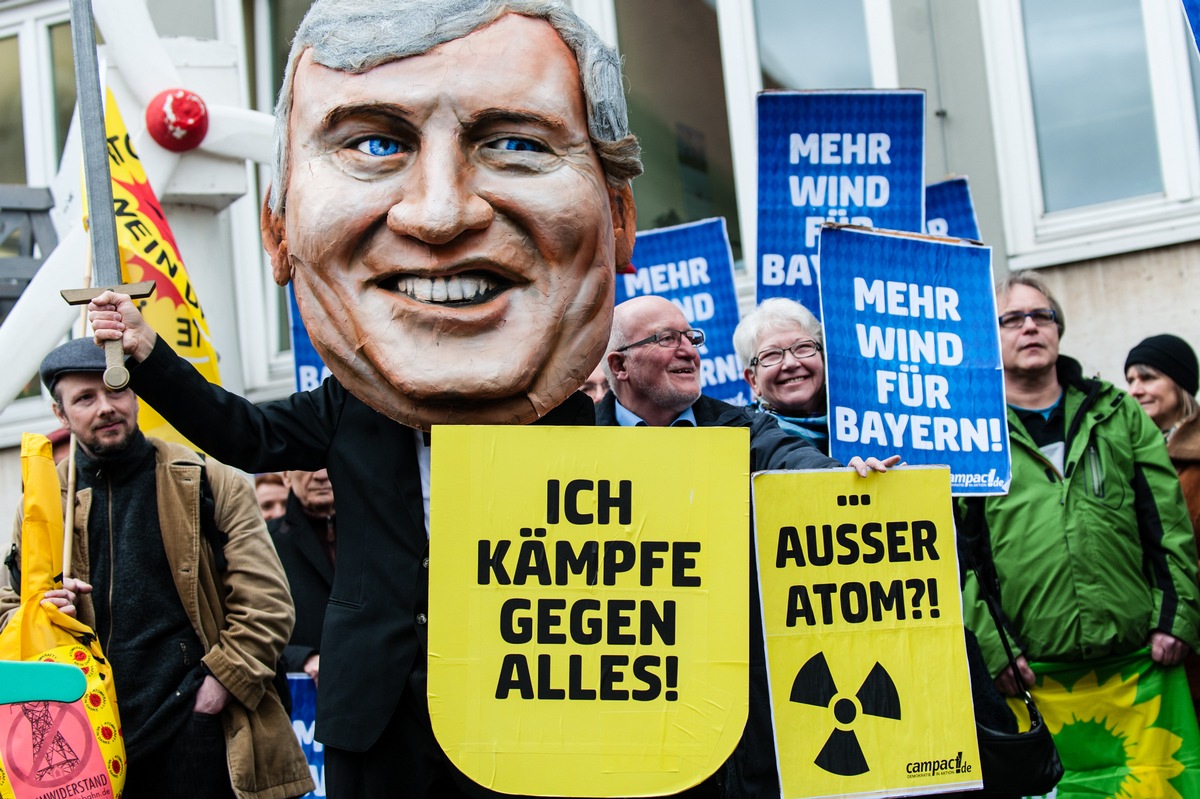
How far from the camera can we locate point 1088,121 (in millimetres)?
8008

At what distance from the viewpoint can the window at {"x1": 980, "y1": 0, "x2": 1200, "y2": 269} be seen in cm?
768

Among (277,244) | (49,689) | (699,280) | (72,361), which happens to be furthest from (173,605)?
(699,280)

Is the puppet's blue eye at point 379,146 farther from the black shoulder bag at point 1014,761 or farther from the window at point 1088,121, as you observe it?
the window at point 1088,121

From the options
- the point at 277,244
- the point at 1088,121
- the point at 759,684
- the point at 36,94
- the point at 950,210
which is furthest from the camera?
the point at 36,94

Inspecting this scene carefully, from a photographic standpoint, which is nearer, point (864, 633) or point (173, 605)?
point (864, 633)

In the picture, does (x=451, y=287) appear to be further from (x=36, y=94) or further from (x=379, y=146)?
(x=36, y=94)

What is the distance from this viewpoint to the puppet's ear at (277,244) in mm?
3637

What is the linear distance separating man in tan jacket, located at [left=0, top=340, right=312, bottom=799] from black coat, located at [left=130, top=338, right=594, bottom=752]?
3.75 feet

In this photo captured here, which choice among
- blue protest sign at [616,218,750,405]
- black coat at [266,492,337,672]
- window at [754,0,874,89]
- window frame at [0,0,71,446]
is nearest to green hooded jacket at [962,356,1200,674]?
blue protest sign at [616,218,750,405]

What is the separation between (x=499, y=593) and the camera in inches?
126

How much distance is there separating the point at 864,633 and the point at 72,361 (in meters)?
2.46

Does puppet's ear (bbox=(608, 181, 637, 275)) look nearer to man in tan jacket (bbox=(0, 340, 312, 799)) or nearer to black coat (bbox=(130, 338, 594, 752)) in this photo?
black coat (bbox=(130, 338, 594, 752))

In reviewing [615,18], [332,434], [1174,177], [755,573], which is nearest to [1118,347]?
[1174,177]

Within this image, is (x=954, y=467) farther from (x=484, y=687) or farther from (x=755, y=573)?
(x=484, y=687)
